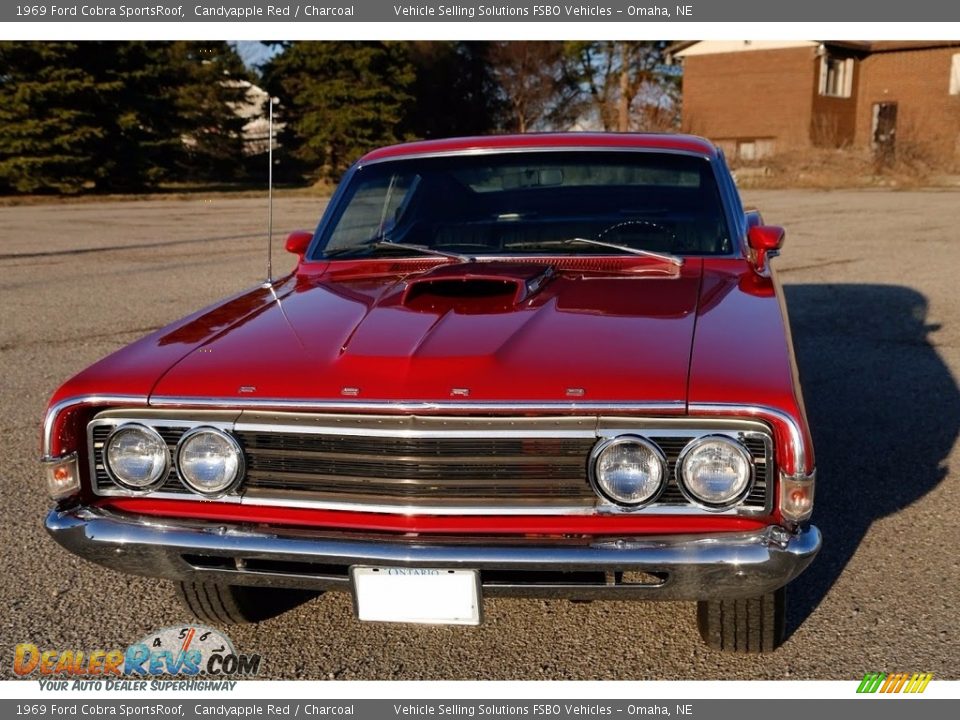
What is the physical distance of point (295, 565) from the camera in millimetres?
2555

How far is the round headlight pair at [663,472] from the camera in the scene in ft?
7.88

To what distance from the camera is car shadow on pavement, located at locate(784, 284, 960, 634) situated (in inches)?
151

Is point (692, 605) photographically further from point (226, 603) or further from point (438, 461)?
point (226, 603)

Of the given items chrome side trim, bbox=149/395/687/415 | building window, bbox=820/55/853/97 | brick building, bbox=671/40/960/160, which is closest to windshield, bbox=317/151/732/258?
chrome side trim, bbox=149/395/687/415

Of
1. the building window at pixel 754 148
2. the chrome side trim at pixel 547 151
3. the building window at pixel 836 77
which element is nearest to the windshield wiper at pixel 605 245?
the chrome side trim at pixel 547 151

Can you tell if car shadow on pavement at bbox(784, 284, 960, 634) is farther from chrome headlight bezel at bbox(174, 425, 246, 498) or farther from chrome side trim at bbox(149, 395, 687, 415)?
chrome headlight bezel at bbox(174, 425, 246, 498)

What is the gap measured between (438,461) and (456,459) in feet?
0.15

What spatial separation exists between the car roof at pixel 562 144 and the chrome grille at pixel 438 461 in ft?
6.16

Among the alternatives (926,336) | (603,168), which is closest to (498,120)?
(926,336)

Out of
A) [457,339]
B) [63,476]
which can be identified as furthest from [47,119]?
[457,339]

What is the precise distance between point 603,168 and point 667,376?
1.72m

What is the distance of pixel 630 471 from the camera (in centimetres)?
242
